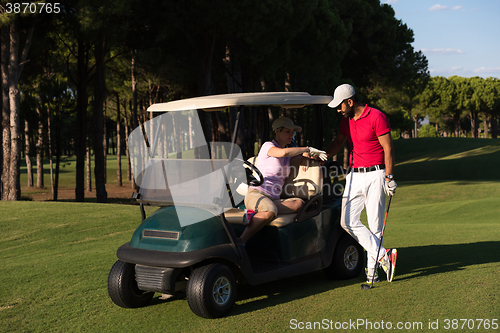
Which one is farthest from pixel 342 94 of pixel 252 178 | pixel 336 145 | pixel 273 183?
pixel 252 178

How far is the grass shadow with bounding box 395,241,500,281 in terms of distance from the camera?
5.49 meters

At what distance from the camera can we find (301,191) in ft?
17.7

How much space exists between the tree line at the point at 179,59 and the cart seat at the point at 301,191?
1.70ft

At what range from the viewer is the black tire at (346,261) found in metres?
5.23

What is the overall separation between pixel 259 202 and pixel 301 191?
0.79 m

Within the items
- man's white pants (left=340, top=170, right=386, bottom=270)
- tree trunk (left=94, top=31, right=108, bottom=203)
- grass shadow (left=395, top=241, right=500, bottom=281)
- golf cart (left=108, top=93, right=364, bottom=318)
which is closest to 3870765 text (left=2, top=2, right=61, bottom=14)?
tree trunk (left=94, top=31, right=108, bottom=203)

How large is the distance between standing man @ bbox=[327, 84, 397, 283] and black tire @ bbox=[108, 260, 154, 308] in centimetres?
223

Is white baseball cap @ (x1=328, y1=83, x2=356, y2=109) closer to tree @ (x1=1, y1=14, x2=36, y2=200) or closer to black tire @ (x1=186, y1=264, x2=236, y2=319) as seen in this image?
black tire @ (x1=186, y1=264, x2=236, y2=319)

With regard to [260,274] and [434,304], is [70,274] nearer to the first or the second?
[260,274]

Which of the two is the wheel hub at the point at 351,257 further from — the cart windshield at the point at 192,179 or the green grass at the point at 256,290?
the cart windshield at the point at 192,179

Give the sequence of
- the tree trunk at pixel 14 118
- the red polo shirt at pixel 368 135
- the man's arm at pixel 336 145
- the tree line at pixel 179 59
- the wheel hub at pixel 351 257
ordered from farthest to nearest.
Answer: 1. the tree line at pixel 179 59
2. the tree trunk at pixel 14 118
3. the man's arm at pixel 336 145
4. the wheel hub at pixel 351 257
5. the red polo shirt at pixel 368 135

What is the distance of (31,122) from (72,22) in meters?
8.06

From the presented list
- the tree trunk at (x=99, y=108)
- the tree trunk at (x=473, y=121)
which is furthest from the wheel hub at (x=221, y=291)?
the tree trunk at (x=473, y=121)

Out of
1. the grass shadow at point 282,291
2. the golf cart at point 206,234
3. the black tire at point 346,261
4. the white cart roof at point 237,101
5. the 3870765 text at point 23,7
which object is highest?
the 3870765 text at point 23,7
